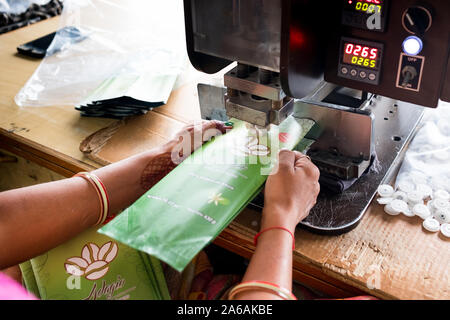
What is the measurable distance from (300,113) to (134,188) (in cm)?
46

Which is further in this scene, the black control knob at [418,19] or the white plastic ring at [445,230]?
the white plastic ring at [445,230]

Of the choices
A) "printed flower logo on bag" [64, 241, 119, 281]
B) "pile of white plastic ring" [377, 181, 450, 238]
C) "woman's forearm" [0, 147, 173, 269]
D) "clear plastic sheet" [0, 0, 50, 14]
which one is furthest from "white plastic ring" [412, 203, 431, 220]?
"clear plastic sheet" [0, 0, 50, 14]

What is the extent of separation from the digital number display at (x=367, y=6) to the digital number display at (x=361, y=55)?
7cm

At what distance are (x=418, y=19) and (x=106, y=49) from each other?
4.25ft

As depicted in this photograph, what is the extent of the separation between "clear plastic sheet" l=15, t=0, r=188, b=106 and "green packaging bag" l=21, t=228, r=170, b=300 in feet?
2.03

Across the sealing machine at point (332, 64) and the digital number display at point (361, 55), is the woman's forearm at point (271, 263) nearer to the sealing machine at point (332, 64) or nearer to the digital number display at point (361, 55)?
the sealing machine at point (332, 64)

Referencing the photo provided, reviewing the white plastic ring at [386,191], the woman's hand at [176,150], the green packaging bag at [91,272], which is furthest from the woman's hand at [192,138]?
the white plastic ring at [386,191]

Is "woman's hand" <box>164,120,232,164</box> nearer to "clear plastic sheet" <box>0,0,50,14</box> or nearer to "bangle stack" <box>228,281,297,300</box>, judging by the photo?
"bangle stack" <box>228,281,297,300</box>

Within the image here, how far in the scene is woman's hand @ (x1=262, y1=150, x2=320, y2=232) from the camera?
0.94 m

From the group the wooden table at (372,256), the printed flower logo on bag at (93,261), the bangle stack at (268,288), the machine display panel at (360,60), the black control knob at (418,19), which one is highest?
Answer: the black control knob at (418,19)

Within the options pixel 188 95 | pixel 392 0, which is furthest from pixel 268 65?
pixel 188 95

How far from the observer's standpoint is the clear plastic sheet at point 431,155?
3.76 feet

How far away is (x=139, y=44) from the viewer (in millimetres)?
1820

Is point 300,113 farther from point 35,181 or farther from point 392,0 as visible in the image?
point 35,181
